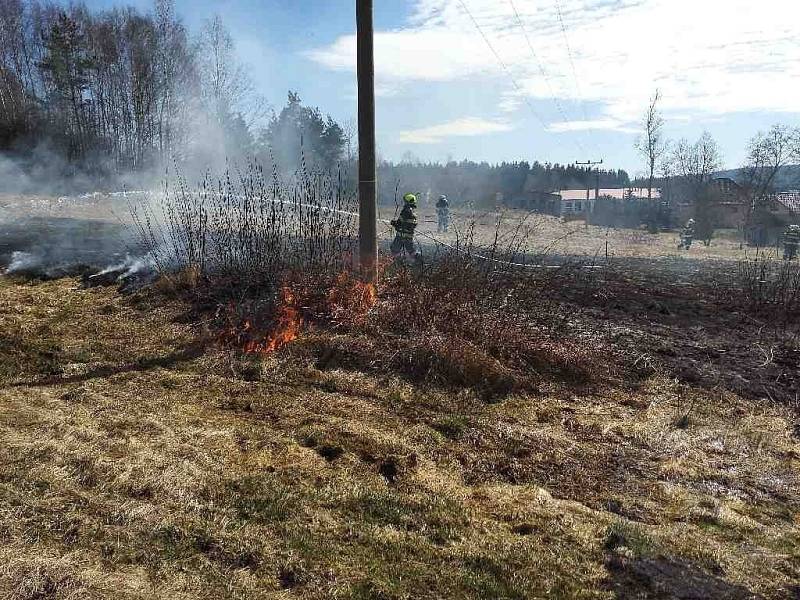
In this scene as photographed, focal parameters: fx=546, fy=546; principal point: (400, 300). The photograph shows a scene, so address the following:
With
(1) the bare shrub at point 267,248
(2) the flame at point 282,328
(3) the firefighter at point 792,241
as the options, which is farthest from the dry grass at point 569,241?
(2) the flame at point 282,328

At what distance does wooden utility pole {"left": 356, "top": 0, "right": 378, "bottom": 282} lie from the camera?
25.2 ft

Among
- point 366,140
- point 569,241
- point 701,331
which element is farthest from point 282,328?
point 569,241

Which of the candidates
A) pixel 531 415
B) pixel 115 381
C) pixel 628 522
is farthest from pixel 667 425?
pixel 115 381

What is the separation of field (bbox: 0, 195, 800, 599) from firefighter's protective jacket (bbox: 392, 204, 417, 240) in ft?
14.4

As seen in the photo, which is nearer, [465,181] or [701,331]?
[701,331]

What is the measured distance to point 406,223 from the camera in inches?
424

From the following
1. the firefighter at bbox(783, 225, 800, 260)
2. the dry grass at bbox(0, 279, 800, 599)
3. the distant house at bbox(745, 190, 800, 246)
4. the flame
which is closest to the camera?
the dry grass at bbox(0, 279, 800, 599)

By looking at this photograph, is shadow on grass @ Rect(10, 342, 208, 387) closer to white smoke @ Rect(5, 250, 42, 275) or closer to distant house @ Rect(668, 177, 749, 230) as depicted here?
white smoke @ Rect(5, 250, 42, 275)

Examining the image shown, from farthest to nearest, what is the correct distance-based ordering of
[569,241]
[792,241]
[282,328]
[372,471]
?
1. [569,241]
2. [792,241]
3. [282,328]
4. [372,471]

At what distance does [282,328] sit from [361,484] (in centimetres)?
342

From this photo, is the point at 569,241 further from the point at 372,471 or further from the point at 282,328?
the point at 372,471

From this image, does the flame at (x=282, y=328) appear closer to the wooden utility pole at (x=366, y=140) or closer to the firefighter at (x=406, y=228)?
the wooden utility pole at (x=366, y=140)

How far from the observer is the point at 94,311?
25.0 feet

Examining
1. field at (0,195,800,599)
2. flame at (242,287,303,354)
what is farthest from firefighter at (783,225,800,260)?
flame at (242,287,303,354)
